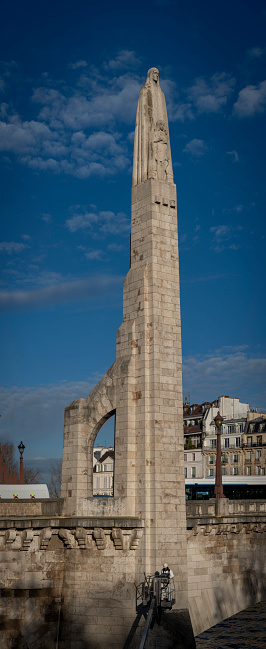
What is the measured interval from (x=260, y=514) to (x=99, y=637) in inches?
503

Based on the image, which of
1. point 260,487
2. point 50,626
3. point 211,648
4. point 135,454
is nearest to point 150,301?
point 135,454

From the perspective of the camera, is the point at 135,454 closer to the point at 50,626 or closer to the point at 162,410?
the point at 162,410

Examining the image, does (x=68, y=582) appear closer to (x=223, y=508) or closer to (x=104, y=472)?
(x=223, y=508)

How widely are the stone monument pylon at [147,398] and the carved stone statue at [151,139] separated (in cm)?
5

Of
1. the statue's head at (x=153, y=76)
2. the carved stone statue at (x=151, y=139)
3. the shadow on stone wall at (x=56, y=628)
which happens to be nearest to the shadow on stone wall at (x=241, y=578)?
the shadow on stone wall at (x=56, y=628)

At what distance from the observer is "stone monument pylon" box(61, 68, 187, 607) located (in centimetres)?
2597

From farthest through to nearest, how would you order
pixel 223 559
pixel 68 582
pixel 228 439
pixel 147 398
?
pixel 228 439 → pixel 223 559 → pixel 147 398 → pixel 68 582

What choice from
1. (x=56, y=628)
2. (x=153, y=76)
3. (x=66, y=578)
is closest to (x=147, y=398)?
(x=66, y=578)

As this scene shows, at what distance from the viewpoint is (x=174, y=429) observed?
1059 inches

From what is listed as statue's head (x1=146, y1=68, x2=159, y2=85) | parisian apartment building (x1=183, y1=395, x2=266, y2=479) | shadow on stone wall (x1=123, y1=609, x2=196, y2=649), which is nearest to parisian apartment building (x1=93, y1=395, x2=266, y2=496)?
parisian apartment building (x1=183, y1=395, x2=266, y2=479)

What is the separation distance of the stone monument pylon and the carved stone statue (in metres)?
0.05

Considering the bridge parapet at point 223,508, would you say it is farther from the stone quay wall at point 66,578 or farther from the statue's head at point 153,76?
the statue's head at point 153,76

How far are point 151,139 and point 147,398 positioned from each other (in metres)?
11.7

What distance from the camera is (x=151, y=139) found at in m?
29.5
